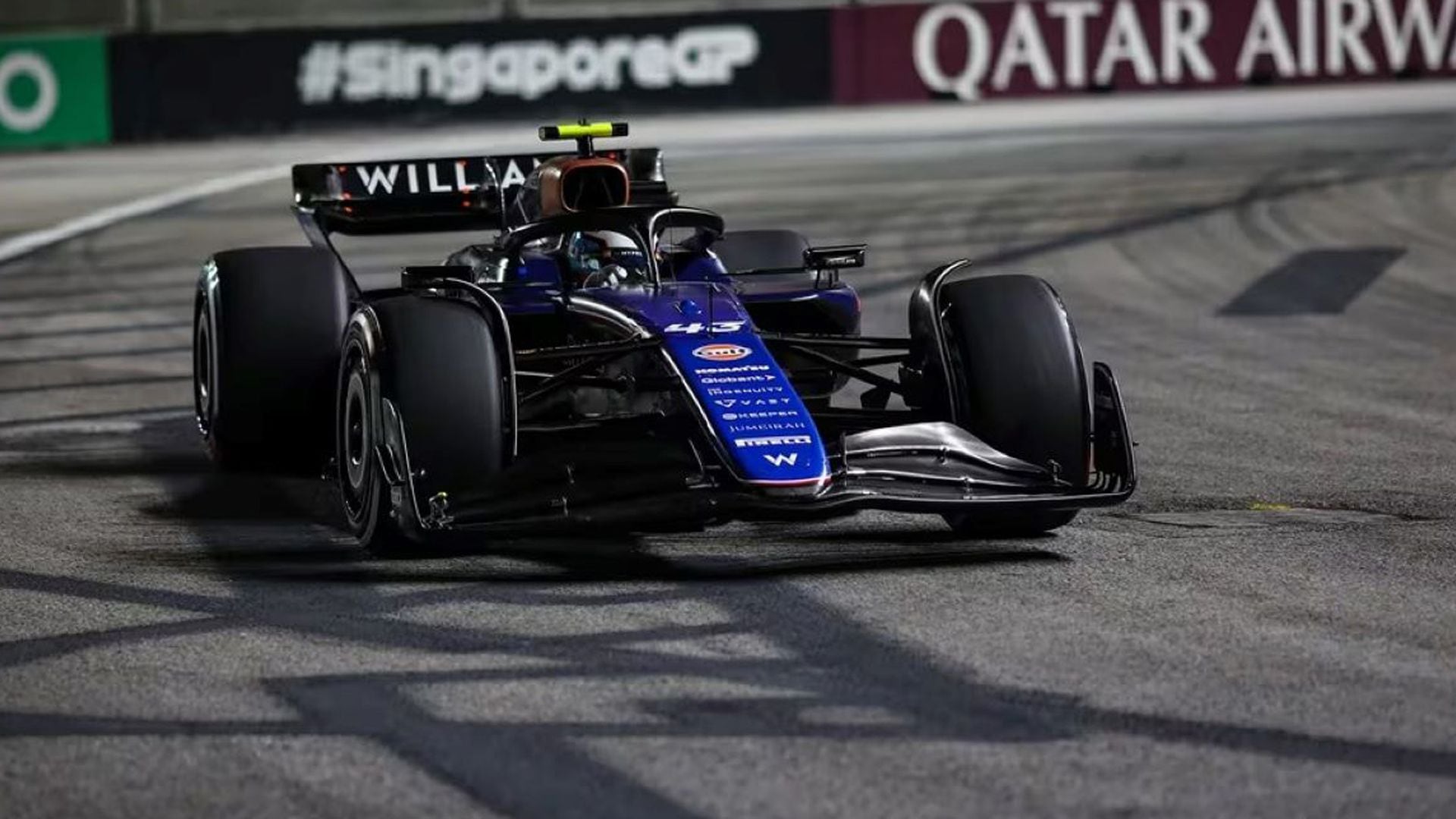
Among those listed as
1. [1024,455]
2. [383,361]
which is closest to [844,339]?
[1024,455]

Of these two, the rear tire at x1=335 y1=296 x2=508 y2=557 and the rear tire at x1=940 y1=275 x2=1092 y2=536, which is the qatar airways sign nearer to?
the rear tire at x1=940 y1=275 x2=1092 y2=536

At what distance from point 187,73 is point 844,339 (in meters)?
21.7

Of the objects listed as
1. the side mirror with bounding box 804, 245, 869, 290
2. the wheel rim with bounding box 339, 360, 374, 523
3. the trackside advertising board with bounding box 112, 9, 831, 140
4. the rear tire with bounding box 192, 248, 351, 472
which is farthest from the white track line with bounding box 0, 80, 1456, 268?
the wheel rim with bounding box 339, 360, 374, 523

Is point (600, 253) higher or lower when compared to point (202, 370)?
higher

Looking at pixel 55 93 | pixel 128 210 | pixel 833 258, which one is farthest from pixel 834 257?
pixel 55 93

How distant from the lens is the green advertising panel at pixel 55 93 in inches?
1133

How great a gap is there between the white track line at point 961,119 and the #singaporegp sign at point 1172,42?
0.26 metres

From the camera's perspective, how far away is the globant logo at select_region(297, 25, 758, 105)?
95.2ft

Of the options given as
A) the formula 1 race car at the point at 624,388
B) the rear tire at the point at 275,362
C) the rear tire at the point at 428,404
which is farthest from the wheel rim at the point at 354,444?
the rear tire at the point at 275,362

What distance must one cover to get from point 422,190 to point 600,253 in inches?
68.1

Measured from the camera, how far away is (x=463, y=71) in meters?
29.1

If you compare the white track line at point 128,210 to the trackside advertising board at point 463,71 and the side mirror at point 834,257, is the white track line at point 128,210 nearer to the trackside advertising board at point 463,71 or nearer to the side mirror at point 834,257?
the trackside advertising board at point 463,71

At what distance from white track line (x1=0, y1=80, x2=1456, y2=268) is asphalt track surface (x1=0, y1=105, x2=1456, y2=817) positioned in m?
13.4

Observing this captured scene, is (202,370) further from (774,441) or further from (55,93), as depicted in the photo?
(55,93)
